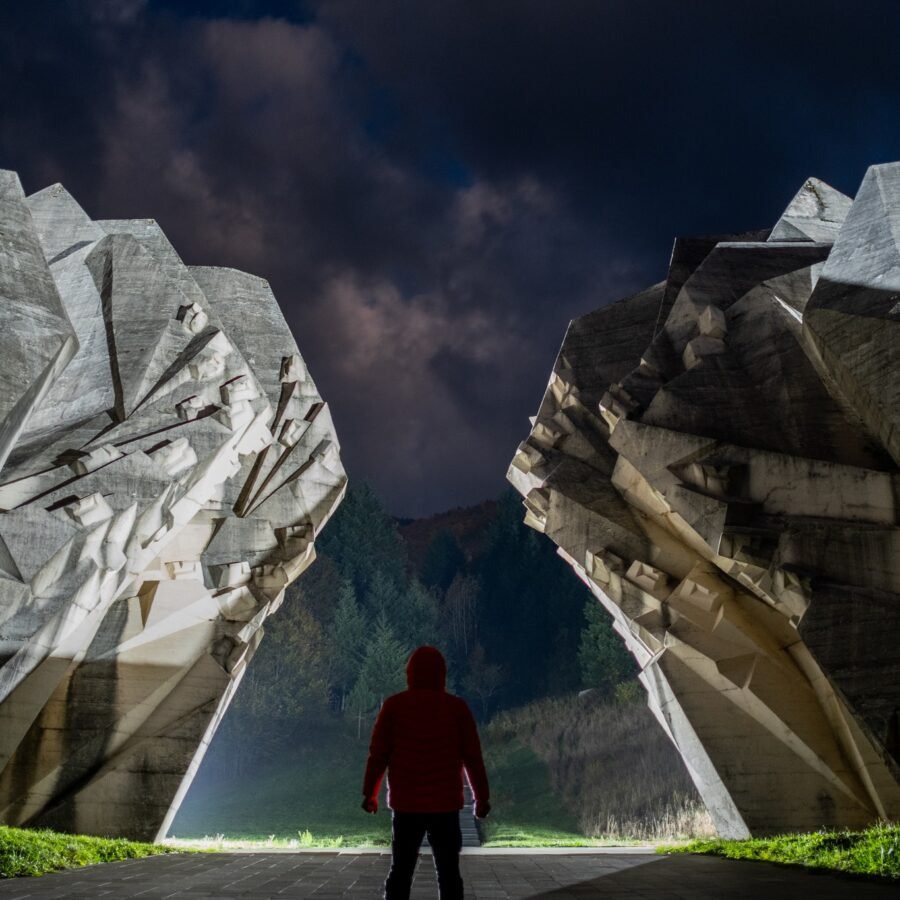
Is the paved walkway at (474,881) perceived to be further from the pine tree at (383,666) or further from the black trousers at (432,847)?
the pine tree at (383,666)

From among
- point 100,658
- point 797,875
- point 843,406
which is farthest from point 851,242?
point 100,658

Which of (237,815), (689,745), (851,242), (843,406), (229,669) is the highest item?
(851,242)

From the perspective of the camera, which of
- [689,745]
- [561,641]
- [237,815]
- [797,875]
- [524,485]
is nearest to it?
[797,875]

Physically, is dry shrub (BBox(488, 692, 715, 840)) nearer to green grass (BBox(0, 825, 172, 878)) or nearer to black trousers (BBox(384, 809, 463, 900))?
green grass (BBox(0, 825, 172, 878))

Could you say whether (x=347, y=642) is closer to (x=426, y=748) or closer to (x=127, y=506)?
(x=127, y=506)

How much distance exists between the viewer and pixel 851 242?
1425cm

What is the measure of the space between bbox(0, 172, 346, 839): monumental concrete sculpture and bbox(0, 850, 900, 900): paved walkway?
12.2 feet

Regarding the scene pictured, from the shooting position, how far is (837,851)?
27.8ft

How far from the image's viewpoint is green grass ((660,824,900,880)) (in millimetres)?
7426

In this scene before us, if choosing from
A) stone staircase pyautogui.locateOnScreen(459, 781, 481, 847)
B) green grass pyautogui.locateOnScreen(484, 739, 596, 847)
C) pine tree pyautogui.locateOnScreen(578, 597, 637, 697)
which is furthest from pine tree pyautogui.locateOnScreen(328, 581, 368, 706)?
stone staircase pyautogui.locateOnScreen(459, 781, 481, 847)

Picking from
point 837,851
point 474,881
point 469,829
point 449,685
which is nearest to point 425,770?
point 474,881

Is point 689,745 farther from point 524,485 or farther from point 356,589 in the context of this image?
point 356,589

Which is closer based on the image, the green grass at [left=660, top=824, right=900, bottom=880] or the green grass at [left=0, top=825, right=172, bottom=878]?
the green grass at [left=660, top=824, right=900, bottom=880]

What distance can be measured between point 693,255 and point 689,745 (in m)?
9.56
